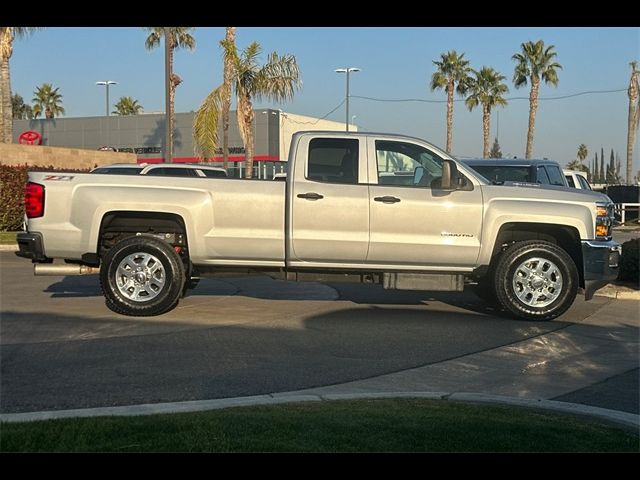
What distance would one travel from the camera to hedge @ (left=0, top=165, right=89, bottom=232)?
21.4 metres

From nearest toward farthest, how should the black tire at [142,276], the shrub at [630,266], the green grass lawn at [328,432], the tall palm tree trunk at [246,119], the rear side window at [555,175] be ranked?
the green grass lawn at [328,432], the black tire at [142,276], the shrub at [630,266], the rear side window at [555,175], the tall palm tree trunk at [246,119]

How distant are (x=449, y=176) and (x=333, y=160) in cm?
149

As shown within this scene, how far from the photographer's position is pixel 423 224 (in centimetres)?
903

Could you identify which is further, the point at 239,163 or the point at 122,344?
the point at 239,163

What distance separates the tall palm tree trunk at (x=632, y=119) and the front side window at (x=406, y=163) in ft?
140

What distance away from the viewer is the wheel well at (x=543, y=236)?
9281 mm

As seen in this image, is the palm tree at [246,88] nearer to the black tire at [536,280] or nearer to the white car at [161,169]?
the white car at [161,169]

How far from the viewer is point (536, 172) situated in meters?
14.1

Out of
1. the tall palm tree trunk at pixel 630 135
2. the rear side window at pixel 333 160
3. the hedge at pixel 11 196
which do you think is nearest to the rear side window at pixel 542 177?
the rear side window at pixel 333 160
